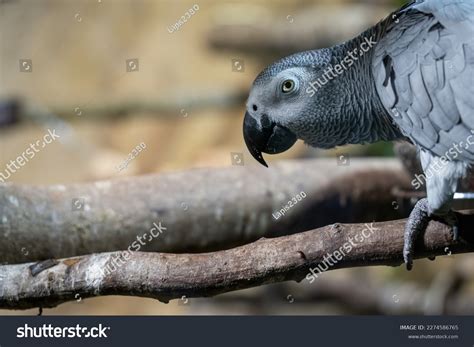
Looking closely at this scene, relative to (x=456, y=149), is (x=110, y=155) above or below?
above

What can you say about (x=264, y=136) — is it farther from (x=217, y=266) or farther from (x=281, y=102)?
(x=217, y=266)

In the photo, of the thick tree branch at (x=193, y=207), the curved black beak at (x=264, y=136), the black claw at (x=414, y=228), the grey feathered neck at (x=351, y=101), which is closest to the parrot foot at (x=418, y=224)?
the black claw at (x=414, y=228)

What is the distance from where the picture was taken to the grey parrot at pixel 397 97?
112 cm

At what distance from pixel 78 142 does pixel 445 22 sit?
1919 mm

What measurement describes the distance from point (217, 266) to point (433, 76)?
0.56m

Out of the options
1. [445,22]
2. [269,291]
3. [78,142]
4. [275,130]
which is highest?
[78,142]

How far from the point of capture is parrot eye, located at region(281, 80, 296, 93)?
4.17 ft

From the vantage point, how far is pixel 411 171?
1.71 m

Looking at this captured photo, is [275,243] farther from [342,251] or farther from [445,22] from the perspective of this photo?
[445,22]

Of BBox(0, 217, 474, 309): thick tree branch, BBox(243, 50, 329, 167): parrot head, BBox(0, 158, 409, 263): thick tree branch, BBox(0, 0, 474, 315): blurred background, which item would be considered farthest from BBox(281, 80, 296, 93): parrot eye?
BBox(0, 0, 474, 315): blurred background

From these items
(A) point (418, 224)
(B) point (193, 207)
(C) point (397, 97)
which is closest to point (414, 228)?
(A) point (418, 224)

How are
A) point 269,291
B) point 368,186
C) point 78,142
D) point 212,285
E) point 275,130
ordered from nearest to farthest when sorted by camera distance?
point 212,285 < point 275,130 < point 368,186 < point 269,291 < point 78,142

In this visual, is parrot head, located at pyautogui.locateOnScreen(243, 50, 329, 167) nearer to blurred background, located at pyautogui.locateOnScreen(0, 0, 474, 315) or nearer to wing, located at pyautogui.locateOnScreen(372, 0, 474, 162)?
wing, located at pyautogui.locateOnScreen(372, 0, 474, 162)

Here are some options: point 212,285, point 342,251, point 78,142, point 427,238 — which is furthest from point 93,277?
point 78,142
